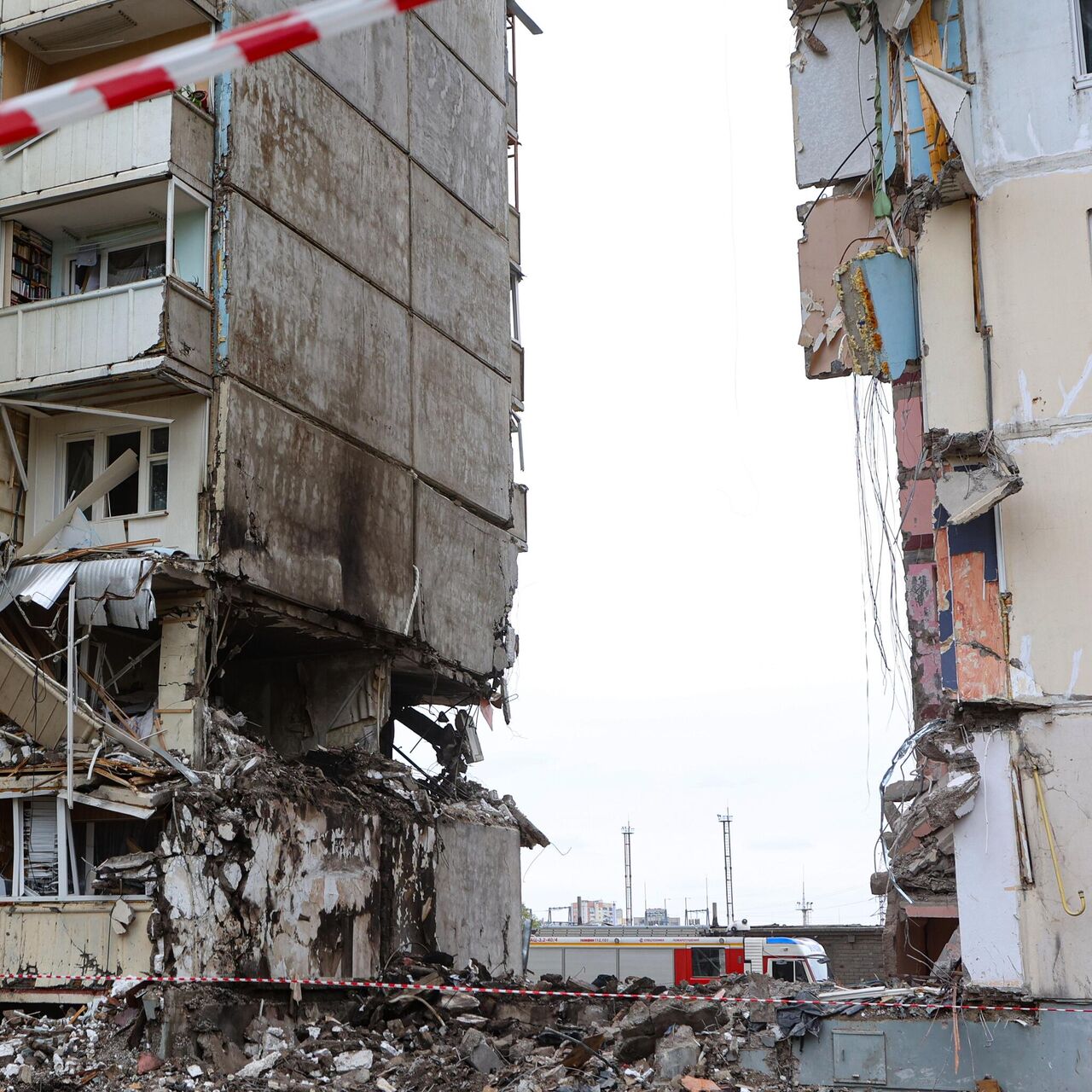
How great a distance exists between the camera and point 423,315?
27781mm

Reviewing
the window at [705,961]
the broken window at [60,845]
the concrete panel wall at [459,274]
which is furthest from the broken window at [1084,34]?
the window at [705,961]

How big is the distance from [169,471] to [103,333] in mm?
2190

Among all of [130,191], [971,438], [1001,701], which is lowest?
[1001,701]

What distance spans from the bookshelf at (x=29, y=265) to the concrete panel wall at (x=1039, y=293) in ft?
48.4

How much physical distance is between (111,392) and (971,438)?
13.1m

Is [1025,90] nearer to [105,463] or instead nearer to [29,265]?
[105,463]

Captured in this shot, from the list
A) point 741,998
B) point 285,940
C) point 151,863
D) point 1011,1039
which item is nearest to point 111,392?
point 151,863

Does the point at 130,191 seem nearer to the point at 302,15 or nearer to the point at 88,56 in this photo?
the point at 88,56

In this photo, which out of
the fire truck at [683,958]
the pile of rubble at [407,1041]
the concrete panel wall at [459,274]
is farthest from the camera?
the fire truck at [683,958]

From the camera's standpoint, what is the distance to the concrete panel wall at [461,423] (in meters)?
27.4

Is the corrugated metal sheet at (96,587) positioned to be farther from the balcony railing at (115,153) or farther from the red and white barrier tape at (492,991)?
the balcony railing at (115,153)

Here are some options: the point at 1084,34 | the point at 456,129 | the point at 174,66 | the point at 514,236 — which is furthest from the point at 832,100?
the point at 514,236

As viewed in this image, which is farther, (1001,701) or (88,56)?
(88,56)

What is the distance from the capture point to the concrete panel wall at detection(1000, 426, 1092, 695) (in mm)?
13430
